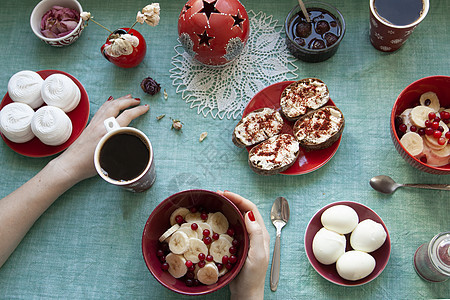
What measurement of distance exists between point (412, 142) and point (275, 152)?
1.23 ft

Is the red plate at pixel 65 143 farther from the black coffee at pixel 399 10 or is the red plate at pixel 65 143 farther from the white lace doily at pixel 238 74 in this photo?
the black coffee at pixel 399 10

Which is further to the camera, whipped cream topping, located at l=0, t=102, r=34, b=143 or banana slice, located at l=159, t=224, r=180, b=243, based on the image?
whipped cream topping, located at l=0, t=102, r=34, b=143

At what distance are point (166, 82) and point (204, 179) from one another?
1.10ft

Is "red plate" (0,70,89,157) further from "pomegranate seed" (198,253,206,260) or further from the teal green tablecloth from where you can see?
"pomegranate seed" (198,253,206,260)

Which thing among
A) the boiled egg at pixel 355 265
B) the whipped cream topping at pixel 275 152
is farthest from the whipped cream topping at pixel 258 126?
the boiled egg at pixel 355 265

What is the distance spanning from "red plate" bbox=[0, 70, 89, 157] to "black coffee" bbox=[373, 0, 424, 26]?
0.91 m

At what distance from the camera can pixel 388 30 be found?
1.17 m

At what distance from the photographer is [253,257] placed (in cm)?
106

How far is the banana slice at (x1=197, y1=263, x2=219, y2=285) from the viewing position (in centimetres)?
104

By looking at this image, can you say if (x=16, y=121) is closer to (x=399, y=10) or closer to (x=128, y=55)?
(x=128, y=55)

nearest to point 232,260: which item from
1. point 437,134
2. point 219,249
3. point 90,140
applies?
point 219,249

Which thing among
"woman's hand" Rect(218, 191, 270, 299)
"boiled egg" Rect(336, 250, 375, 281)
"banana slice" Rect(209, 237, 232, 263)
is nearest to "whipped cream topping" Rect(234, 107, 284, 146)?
"woman's hand" Rect(218, 191, 270, 299)

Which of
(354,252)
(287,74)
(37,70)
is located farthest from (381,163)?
(37,70)

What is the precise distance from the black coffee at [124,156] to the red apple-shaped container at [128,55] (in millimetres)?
267
